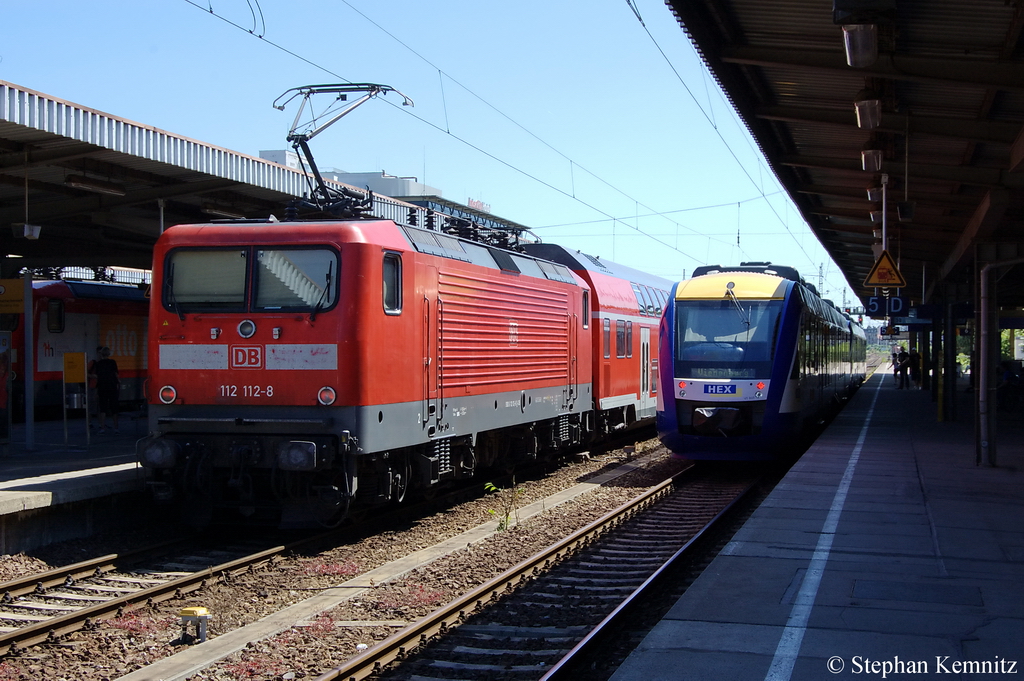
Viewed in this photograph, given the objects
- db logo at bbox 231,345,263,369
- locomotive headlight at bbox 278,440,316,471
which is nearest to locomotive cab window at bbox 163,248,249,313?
db logo at bbox 231,345,263,369

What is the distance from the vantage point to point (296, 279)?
9336 millimetres

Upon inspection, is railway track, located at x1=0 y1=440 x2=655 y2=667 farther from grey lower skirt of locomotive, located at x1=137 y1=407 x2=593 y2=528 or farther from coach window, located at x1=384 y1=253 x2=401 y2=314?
coach window, located at x1=384 y1=253 x2=401 y2=314

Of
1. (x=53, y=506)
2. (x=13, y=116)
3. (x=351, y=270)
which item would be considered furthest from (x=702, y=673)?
(x=13, y=116)

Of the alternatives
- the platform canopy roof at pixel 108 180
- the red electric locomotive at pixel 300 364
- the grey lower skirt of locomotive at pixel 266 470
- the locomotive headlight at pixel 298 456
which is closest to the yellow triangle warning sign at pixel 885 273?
the red electric locomotive at pixel 300 364

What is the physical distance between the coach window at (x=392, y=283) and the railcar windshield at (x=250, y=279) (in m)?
0.55

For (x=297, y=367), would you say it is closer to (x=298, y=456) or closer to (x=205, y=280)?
(x=298, y=456)

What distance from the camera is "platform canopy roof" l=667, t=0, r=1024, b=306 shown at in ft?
27.1

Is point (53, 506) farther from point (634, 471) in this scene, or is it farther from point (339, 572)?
point (634, 471)

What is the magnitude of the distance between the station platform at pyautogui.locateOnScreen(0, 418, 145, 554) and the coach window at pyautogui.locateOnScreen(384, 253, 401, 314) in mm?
3585

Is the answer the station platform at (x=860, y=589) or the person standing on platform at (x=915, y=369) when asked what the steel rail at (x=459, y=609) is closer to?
the station platform at (x=860, y=589)

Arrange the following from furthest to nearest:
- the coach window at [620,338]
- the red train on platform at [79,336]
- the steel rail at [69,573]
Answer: the red train on platform at [79,336] < the coach window at [620,338] < the steel rail at [69,573]

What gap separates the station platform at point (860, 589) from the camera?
17.8 ft

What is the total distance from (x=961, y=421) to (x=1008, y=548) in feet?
52.9

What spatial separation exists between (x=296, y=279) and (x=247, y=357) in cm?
90
